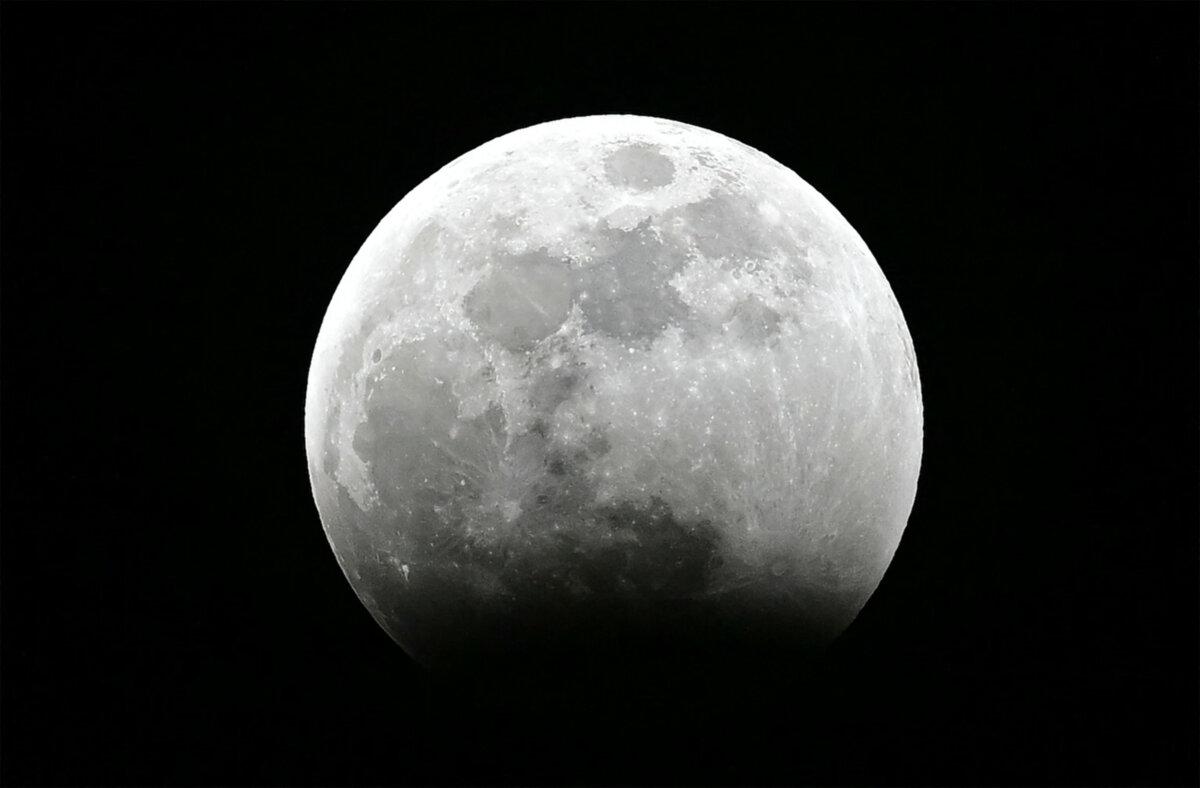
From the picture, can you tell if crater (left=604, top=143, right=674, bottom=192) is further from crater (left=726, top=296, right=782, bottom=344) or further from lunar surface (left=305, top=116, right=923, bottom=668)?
crater (left=726, top=296, right=782, bottom=344)

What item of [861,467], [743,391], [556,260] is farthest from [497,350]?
[861,467]

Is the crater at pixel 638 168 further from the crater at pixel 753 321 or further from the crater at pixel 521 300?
the crater at pixel 753 321

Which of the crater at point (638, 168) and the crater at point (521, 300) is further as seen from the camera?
the crater at point (638, 168)

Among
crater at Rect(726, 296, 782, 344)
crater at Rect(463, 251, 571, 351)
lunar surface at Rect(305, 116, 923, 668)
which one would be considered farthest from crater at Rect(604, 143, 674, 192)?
crater at Rect(726, 296, 782, 344)

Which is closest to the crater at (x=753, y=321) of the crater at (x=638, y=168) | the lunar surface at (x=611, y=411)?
the lunar surface at (x=611, y=411)

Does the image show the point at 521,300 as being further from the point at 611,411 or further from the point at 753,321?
the point at 753,321

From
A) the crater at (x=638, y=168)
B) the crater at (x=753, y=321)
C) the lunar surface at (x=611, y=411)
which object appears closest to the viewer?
the lunar surface at (x=611, y=411)

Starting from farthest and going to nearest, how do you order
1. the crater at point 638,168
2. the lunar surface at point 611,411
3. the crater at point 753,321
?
the crater at point 638,168, the crater at point 753,321, the lunar surface at point 611,411

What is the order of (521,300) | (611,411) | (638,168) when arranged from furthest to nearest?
(638,168)
(521,300)
(611,411)

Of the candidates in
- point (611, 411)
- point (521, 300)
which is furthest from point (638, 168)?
point (611, 411)
